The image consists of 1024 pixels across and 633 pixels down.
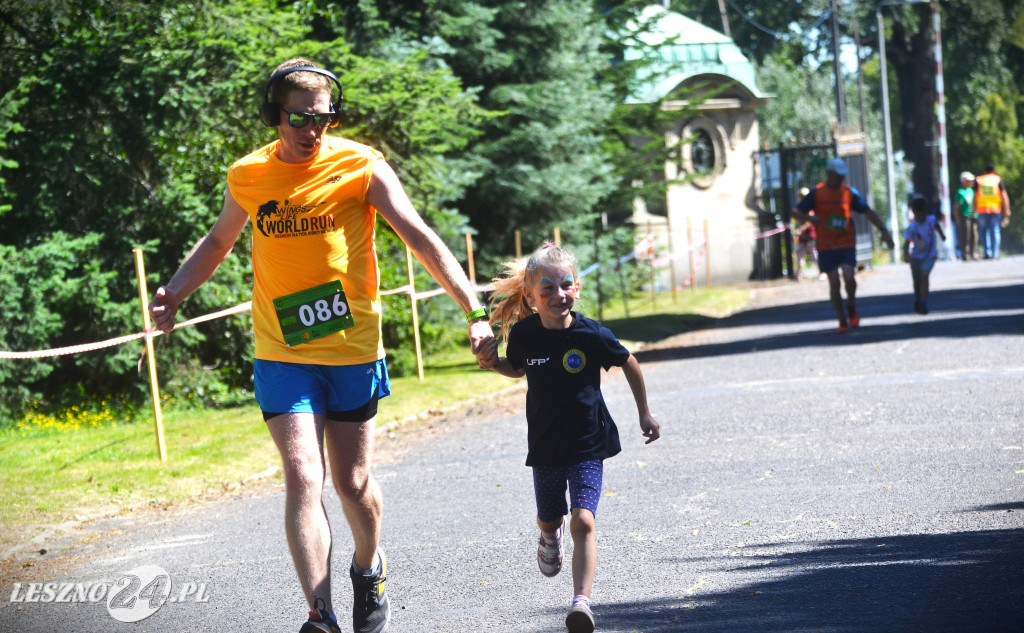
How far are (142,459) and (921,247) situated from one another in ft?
38.8

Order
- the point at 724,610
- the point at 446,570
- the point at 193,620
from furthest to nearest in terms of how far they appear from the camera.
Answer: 1. the point at 446,570
2. the point at 193,620
3. the point at 724,610

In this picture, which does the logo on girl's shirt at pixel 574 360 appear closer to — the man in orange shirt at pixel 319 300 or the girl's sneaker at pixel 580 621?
the man in orange shirt at pixel 319 300

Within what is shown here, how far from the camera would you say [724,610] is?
16.2 feet

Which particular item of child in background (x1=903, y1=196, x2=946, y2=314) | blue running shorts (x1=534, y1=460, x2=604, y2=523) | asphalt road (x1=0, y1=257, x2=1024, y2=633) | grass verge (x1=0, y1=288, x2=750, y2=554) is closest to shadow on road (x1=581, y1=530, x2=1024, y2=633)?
asphalt road (x1=0, y1=257, x2=1024, y2=633)

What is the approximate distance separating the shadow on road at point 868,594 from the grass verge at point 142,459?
423 cm

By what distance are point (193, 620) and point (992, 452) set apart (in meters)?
4.99

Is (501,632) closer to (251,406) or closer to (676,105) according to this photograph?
(251,406)

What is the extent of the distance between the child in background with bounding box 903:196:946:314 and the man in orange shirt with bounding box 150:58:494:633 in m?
14.3

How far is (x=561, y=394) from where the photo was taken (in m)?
5.10

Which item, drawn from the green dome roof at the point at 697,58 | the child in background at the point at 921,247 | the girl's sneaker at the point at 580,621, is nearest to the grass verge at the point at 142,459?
the girl's sneaker at the point at 580,621

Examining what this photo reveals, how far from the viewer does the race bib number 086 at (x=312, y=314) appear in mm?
4707

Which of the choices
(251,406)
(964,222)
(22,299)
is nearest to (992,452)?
(251,406)

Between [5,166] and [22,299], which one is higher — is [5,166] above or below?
above

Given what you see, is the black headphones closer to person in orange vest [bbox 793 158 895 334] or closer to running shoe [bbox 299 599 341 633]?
running shoe [bbox 299 599 341 633]
